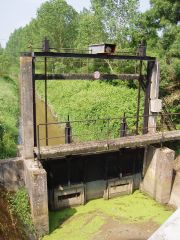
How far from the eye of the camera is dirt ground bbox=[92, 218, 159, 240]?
906 centimetres

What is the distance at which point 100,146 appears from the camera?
9938 mm

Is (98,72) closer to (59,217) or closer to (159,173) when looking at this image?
(159,173)

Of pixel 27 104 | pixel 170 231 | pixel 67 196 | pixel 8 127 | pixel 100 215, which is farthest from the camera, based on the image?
pixel 8 127

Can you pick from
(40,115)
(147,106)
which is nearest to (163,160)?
(147,106)

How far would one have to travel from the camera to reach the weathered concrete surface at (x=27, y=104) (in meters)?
9.12

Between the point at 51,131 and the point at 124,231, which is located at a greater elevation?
the point at 51,131

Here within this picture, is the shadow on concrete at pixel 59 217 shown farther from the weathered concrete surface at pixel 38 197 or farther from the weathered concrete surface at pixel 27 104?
the weathered concrete surface at pixel 27 104

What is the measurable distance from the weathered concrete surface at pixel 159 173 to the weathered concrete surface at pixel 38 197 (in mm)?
4561

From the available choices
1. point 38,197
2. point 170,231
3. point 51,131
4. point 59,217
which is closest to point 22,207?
point 38,197

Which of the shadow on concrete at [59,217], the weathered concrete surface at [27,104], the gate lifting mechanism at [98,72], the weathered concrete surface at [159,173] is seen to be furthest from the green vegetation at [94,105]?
the shadow on concrete at [59,217]

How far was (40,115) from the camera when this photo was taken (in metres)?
24.9

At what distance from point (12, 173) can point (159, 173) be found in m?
5.50

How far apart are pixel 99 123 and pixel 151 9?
665cm

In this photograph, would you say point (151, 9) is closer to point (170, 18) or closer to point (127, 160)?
point (170, 18)
